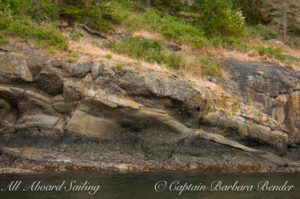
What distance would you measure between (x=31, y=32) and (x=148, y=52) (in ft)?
22.5

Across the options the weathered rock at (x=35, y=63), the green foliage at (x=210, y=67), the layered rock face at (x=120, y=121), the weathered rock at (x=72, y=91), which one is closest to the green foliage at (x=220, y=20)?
the green foliage at (x=210, y=67)

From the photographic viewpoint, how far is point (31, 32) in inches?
569

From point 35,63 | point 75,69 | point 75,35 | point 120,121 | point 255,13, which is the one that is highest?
point 255,13

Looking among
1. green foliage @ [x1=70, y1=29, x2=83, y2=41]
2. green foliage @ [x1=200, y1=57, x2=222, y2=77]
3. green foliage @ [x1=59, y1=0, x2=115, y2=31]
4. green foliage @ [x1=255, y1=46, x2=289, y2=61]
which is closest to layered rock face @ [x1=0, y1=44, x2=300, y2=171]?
green foliage @ [x1=200, y1=57, x2=222, y2=77]

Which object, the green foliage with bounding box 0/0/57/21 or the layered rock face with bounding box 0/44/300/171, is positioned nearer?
A: the layered rock face with bounding box 0/44/300/171

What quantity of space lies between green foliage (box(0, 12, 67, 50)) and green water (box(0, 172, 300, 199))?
7.46 metres

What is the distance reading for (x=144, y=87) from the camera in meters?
12.7

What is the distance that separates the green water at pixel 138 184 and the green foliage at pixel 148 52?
304 inches

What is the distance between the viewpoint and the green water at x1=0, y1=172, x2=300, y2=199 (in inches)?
300

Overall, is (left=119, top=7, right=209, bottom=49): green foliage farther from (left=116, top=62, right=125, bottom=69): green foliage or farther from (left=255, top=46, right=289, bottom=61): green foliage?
(left=116, top=62, right=125, bottom=69): green foliage

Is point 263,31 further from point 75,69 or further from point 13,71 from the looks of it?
point 13,71

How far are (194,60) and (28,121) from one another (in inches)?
405

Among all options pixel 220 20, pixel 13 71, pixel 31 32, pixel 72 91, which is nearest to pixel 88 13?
pixel 31 32

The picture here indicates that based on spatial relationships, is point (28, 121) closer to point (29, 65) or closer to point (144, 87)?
point (29, 65)
